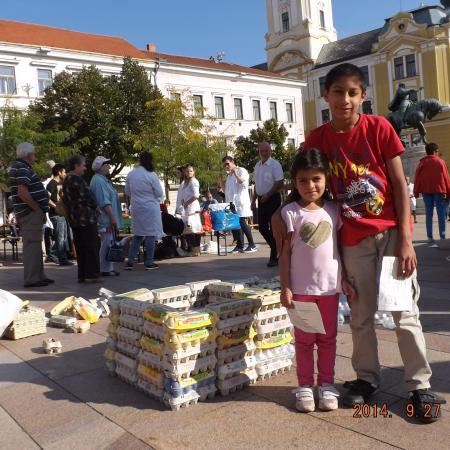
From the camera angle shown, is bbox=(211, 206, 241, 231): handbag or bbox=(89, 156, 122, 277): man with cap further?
bbox=(211, 206, 241, 231): handbag

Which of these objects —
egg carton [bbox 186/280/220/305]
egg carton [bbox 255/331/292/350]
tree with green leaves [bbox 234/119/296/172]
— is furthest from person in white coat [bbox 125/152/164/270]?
tree with green leaves [bbox 234/119/296/172]

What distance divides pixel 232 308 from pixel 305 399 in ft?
2.43

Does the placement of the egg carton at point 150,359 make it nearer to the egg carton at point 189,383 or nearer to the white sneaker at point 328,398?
the egg carton at point 189,383

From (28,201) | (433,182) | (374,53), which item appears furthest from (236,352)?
(374,53)

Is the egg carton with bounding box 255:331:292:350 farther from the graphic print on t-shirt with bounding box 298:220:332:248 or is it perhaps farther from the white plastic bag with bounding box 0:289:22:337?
the white plastic bag with bounding box 0:289:22:337

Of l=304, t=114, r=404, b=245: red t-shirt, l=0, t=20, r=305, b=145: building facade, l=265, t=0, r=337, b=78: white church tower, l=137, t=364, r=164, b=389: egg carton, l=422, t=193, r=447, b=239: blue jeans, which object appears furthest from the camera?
l=265, t=0, r=337, b=78: white church tower

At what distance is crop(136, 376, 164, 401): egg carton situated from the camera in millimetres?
3267

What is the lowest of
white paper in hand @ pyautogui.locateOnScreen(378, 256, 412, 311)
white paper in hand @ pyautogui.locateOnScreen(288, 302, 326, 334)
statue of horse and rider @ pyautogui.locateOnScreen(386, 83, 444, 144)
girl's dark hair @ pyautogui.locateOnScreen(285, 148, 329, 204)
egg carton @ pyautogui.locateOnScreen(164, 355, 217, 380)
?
egg carton @ pyautogui.locateOnScreen(164, 355, 217, 380)

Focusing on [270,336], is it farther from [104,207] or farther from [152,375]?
[104,207]

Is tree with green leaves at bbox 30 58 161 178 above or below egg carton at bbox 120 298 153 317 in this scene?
above

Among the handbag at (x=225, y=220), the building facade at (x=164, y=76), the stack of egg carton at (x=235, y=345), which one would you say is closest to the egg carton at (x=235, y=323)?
the stack of egg carton at (x=235, y=345)

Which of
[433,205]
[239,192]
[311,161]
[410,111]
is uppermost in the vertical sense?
[410,111]

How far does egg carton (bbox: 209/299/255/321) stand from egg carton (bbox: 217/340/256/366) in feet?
0.65

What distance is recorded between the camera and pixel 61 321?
5.40 metres
